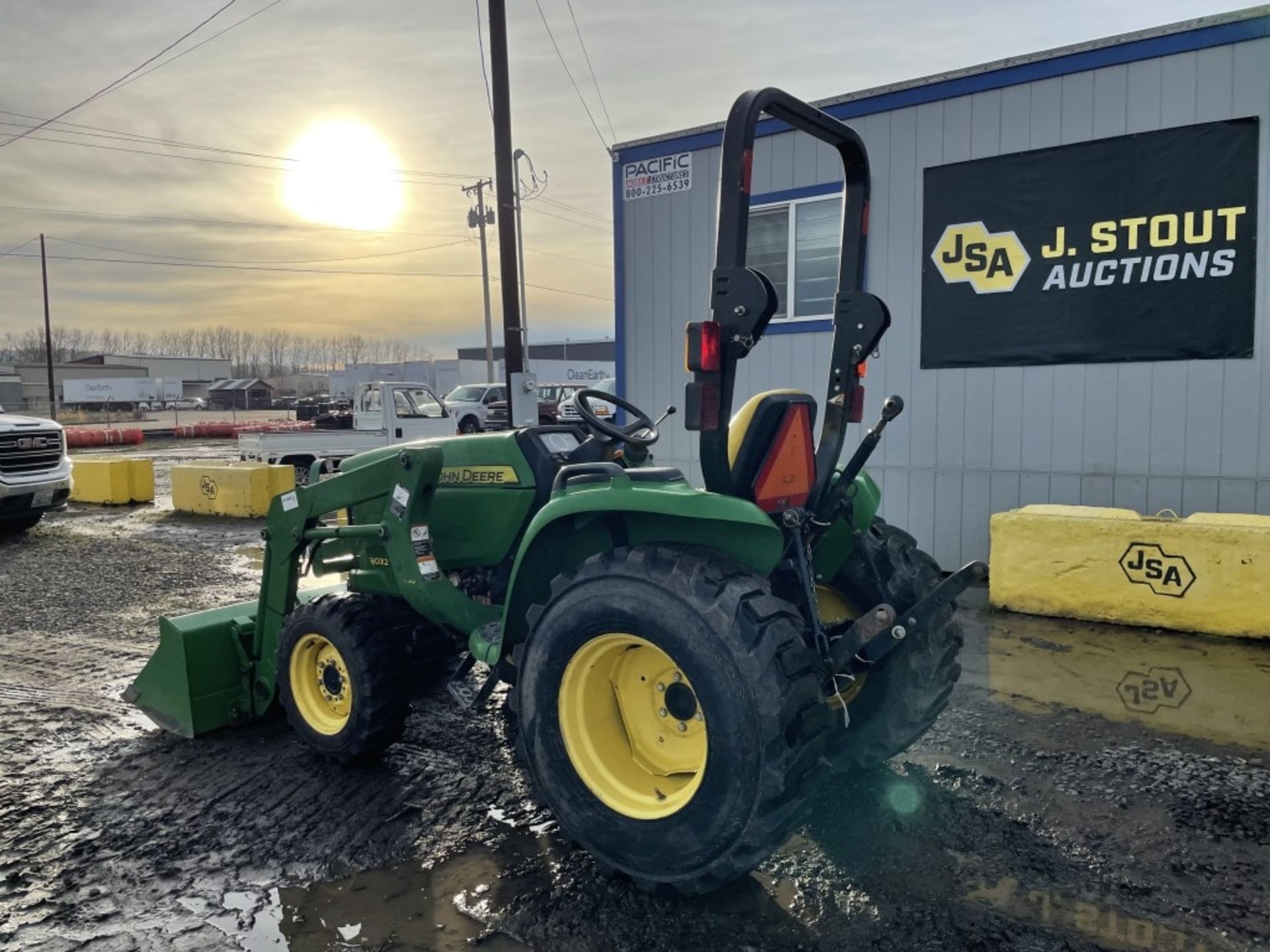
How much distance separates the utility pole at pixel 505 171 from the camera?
1344 cm

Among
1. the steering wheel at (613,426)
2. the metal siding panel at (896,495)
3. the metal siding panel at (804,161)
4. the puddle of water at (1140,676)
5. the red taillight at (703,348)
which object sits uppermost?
the metal siding panel at (804,161)

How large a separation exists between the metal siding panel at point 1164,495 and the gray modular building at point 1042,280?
0.02m

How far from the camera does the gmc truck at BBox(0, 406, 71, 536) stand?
37.1 ft

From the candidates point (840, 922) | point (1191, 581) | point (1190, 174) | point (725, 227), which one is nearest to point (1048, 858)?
point (840, 922)

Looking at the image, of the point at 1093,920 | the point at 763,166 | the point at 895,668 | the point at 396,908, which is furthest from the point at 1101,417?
the point at 396,908

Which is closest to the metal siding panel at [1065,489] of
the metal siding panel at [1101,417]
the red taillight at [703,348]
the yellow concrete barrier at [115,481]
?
the metal siding panel at [1101,417]

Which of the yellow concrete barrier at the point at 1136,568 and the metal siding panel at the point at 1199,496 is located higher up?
the metal siding panel at the point at 1199,496

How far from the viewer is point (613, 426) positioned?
13.8ft

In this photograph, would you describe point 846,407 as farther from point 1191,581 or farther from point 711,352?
point 1191,581

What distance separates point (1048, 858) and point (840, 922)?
0.94m

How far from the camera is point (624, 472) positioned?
3289 millimetres

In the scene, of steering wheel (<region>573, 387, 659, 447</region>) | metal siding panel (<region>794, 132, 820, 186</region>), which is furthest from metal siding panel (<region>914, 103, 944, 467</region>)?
steering wheel (<region>573, 387, 659, 447</region>)

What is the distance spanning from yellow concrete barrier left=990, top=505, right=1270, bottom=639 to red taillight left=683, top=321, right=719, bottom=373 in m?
5.01

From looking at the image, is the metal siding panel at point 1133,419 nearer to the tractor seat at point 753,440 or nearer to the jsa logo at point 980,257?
the jsa logo at point 980,257
